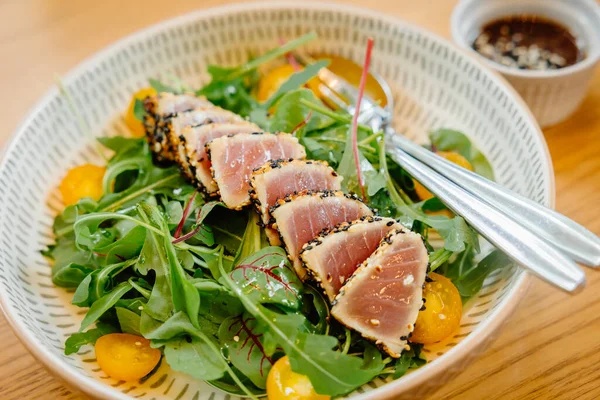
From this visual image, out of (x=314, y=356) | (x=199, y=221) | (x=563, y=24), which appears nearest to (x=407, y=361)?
(x=314, y=356)

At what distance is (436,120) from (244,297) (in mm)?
1257

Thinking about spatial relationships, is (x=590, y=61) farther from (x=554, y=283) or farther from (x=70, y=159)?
(x=70, y=159)

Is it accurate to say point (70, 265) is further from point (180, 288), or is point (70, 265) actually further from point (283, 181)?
point (283, 181)

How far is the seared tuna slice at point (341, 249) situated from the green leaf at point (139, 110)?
3.33 feet

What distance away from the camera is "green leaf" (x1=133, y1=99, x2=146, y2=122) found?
2188 mm

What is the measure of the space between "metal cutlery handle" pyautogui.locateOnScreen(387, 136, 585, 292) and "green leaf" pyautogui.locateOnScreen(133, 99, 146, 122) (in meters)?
1.05

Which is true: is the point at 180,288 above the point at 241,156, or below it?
below

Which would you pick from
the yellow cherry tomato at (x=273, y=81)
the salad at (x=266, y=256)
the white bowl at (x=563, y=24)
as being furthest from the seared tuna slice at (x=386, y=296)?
the yellow cherry tomato at (x=273, y=81)

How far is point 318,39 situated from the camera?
253 centimetres

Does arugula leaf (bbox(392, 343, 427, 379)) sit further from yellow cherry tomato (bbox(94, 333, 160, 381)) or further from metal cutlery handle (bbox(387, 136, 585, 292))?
yellow cherry tomato (bbox(94, 333, 160, 381))

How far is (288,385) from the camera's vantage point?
143 cm

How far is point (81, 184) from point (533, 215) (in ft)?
5.16

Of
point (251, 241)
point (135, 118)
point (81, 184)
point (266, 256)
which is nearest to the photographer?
point (266, 256)

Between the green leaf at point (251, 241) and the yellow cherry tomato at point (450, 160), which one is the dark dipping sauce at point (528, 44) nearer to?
the yellow cherry tomato at point (450, 160)
